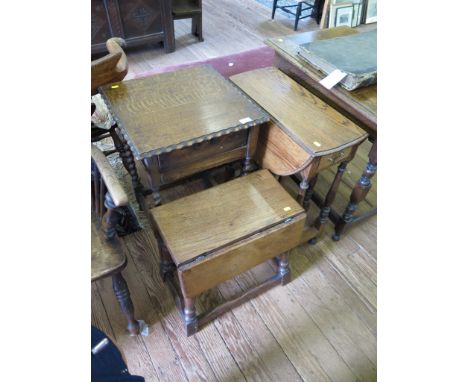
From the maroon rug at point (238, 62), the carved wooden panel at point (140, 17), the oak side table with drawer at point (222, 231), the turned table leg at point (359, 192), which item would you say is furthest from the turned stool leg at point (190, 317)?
the carved wooden panel at point (140, 17)

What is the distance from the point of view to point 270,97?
4.37ft

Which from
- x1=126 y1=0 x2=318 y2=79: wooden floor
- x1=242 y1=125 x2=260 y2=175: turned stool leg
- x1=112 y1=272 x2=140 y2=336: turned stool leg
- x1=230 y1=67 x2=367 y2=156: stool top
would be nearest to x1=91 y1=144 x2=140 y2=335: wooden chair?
x1=112 y1=272 x2=140 y2=336: turned stool leg

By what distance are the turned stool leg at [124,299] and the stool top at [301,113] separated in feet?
2.53

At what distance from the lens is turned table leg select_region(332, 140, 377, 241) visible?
1.26 m

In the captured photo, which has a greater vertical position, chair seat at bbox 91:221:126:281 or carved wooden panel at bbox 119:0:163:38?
chair seat at bbox 91:221:126:281

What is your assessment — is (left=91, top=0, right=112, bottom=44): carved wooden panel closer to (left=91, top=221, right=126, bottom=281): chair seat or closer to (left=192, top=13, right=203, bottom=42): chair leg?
(left=192, top=13, right=203, bottom=42): chair leg

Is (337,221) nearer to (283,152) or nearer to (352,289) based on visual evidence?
(352,289)

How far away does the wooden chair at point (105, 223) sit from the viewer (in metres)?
0.78

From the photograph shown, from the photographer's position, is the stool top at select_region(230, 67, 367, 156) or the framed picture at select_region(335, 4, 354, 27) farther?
the framed picture at select_region(335, 4, 354, 27)

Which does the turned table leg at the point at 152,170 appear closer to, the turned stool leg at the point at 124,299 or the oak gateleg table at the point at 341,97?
the turned stool leg at the point at 124,299

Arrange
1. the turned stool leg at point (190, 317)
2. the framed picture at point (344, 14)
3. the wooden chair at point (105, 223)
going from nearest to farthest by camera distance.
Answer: the wooden chair at point (105, 223), the turned stool leg at point (190, 317), the framed picture at point (344, 14)

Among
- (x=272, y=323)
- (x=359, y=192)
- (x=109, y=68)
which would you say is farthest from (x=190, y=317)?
(x=109, y=68)

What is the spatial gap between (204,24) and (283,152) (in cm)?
320
